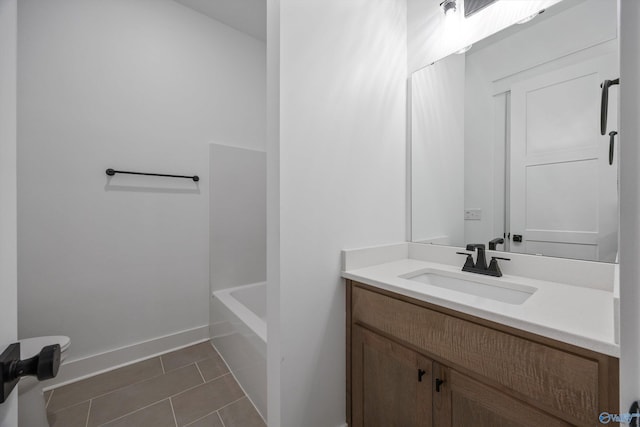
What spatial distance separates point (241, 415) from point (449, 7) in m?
2.46

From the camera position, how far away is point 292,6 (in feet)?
3.54

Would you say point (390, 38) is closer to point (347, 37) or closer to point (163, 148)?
point (347, 37)

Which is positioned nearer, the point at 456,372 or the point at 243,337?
the point at 456,372

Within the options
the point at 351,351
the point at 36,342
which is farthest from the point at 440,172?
the point at 36,342

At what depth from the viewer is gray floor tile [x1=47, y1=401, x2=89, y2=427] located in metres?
1.32

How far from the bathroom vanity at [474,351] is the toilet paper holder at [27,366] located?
962mm

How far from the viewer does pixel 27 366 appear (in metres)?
0.40

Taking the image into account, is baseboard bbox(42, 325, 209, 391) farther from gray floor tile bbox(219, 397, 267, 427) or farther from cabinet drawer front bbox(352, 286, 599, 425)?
cabinet drawer front bbox(352, 286, 599, 425)

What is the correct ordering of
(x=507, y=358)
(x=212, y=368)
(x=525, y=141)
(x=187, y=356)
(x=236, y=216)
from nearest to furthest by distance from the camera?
(x=507, y=358), (x=525, y=141), (x=212, y=368), (x=187, y=356), (x=236, y=216)

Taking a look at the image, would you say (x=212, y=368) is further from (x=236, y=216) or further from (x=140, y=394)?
(x=236, y=216)

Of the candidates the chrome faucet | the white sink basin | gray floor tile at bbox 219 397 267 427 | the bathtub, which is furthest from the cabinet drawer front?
gray floor tile at bbox 219 397 267 427

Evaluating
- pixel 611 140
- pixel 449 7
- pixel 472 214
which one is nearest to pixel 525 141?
pixel 611 140

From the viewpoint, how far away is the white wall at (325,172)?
1089 mm

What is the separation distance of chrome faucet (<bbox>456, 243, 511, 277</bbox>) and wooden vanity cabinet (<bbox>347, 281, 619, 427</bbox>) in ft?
1.45
